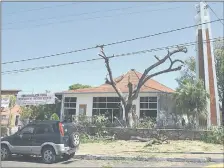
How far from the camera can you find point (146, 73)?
27406mm

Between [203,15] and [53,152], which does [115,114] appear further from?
[53,152]

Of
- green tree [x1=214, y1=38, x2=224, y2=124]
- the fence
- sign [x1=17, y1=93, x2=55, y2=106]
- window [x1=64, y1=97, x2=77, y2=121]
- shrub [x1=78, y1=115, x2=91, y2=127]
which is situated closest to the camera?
the fence

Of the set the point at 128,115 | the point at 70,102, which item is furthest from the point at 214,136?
the point at 70,102

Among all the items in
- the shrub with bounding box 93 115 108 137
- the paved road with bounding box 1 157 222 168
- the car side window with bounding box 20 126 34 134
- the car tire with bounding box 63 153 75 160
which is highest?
the shrub with bounding box 93 115 108 137

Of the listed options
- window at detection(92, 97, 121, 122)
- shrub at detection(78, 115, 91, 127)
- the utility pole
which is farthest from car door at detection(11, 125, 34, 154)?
the utility pole

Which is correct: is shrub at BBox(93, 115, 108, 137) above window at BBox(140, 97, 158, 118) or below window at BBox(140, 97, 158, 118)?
below

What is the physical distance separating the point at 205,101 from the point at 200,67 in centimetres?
557

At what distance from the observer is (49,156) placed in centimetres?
1468

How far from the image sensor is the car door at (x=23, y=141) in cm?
1512

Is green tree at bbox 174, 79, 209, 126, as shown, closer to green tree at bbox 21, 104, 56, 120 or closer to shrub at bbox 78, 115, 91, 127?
shrub at bbox 78, 115, 91, 127

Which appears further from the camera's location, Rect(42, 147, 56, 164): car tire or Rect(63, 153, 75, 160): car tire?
Rect(63, 153, 75, 160): car tire

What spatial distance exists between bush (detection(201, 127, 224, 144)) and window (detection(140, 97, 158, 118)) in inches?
331

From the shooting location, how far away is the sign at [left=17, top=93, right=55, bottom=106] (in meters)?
31.7

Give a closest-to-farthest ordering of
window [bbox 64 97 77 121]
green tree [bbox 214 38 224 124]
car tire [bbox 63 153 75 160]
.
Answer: car tire [bbox 63 153 75 160]
window [bbox 64 97 77 121]
green tree [bbox 214 38 224 124]
